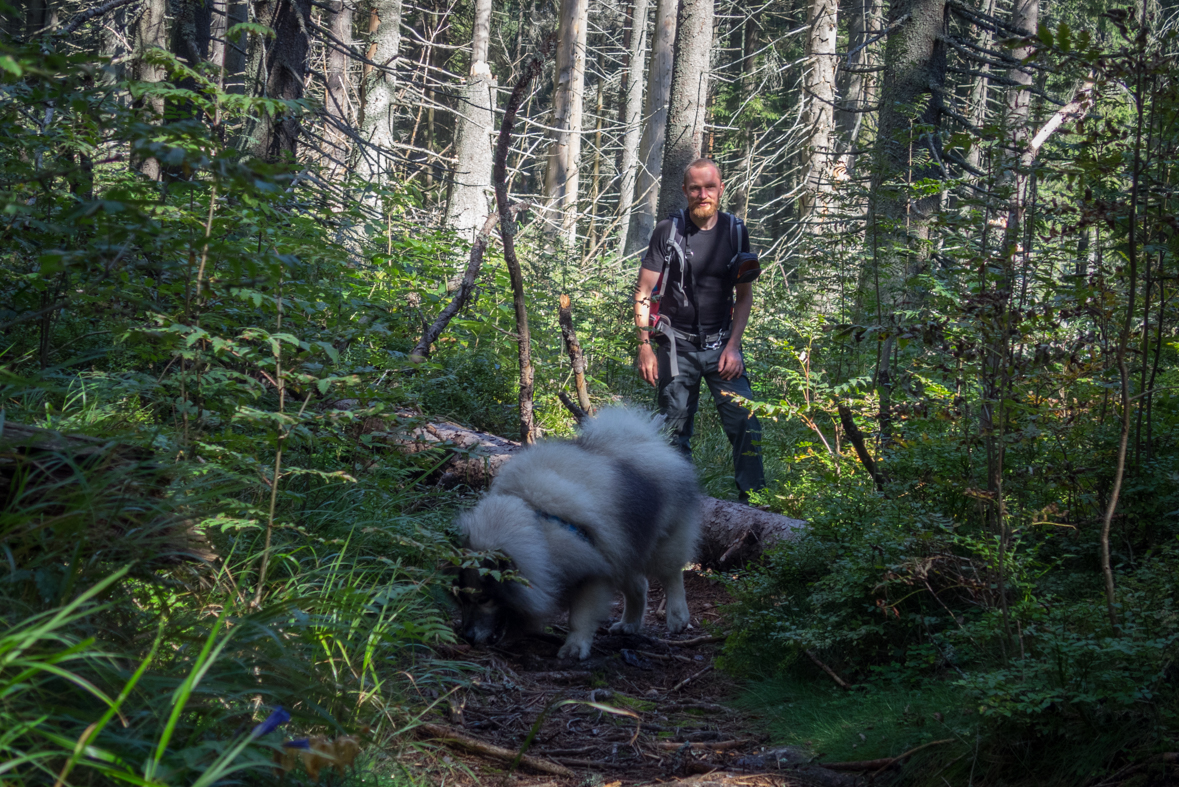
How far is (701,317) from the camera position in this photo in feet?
21.6

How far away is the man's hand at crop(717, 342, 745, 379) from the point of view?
21.3ft

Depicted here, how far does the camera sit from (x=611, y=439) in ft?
16.7

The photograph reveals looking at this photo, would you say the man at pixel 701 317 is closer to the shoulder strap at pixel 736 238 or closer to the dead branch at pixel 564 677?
the shoulder strap at pixel 736 238

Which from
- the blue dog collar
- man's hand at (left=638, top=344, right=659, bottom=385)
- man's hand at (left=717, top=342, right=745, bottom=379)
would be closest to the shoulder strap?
man's hand at (left=717, top=342, right=745, bottom=379)

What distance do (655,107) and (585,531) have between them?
1338 cm

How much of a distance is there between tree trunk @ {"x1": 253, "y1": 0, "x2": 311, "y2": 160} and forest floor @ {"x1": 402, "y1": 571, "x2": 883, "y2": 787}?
13.4 feet

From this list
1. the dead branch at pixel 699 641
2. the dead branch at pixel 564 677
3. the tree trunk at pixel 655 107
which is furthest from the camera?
the tree trunk at pixel 655 107

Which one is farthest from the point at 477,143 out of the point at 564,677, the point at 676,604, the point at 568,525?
the point at 564,677

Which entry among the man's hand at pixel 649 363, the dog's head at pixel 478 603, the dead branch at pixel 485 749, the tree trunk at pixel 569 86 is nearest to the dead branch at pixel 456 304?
the man's hand at pixel 649 363

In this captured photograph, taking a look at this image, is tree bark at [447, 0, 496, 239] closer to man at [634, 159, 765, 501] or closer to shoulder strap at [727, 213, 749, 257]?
man at [634, 159, 765, 501]

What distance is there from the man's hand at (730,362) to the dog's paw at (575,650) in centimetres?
267

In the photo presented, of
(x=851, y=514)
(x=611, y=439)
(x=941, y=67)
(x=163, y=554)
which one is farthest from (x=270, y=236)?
(x=941, y=67)

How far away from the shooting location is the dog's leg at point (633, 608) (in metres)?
4.98

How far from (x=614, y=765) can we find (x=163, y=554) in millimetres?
1753
